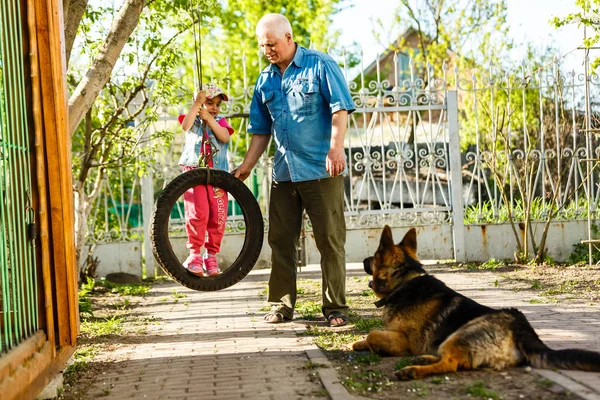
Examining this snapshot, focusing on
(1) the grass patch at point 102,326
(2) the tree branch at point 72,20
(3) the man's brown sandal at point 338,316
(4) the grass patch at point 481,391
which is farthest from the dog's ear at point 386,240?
(2) the tree branch at point 72,20

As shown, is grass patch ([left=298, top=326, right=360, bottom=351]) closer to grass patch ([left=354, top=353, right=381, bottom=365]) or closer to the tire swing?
grass patch ([left=354, top=353, right=381, bottom=365])

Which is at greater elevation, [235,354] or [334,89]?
[334,89]

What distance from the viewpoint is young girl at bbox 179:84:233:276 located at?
6.61 meters

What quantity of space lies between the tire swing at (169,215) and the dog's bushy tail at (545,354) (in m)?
2.43

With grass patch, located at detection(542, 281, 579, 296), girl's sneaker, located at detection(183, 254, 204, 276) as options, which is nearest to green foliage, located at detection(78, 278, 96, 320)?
girl's sneaker, located at detection(183, 254, 204, 276)

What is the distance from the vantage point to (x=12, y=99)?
4555 millimetres

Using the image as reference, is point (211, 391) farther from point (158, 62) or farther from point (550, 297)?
point (158, 62)

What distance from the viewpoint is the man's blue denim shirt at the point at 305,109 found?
6.45 meters

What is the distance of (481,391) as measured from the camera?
4082 millimetres

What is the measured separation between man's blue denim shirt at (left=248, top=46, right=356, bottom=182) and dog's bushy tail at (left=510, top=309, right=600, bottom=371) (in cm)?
238

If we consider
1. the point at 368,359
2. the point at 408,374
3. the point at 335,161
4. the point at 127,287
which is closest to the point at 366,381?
the point at 408,374

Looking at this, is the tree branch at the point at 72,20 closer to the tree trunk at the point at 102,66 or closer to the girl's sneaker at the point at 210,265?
the tree trunk at the point at 102,66

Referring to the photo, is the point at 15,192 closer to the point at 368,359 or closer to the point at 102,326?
the point at 368,359

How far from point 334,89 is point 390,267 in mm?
1773
